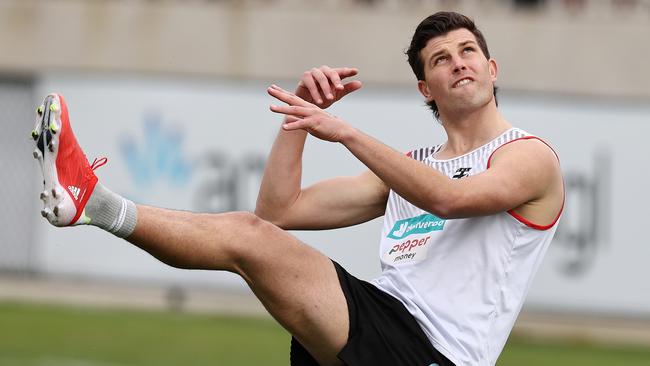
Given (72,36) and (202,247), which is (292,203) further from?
(72,36)

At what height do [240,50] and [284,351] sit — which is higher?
[240,50]

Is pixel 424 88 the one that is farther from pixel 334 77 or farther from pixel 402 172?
pixel 402 172

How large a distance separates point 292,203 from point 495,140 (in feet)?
3.20

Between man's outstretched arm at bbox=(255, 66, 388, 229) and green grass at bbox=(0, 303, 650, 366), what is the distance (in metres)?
4.60

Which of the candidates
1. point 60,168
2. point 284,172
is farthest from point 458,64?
point 60,168

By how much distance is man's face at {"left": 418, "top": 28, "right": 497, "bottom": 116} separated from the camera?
19.1ft

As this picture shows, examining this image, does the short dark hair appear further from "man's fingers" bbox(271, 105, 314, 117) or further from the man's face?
"man's fingers" bbox(271, 105, 314, 117)

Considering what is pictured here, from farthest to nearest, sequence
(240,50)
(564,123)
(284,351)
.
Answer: (240,50)
(564,123)
(284,351)

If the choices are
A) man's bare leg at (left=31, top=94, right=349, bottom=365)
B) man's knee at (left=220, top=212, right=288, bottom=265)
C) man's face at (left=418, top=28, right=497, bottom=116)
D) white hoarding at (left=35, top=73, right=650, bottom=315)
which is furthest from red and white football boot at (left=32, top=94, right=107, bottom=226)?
white hoarding at (left=35, top=73, right=650, bottom=315)

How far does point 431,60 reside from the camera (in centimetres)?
597

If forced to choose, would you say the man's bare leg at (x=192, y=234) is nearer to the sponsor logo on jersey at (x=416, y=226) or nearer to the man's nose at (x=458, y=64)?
the sponsor logo on jersey at (x=416, y=226)

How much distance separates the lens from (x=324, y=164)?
544 inches

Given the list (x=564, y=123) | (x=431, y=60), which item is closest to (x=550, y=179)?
(x=431, y=60)

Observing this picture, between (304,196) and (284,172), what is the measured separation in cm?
16
